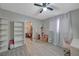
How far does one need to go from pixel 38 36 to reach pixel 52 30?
0.32 m

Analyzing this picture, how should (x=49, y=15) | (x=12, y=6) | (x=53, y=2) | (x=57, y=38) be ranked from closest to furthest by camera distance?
1. (x=53, y=2)
2. (x=12, y=6)
3. (x=49, y=15)
4. (x=57, y=38)

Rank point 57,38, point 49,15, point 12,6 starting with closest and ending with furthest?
point 12,6 < point 49,15 < point 57,38

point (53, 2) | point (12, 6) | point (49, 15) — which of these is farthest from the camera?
point (49, 15)

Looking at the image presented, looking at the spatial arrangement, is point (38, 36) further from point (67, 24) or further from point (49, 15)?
point (67, 24)

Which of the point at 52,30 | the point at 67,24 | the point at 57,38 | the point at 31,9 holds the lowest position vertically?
the point at 57,38

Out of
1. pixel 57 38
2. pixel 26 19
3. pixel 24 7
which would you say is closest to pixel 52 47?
pixel 57 38

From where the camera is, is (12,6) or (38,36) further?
(38,36)

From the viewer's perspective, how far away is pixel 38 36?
176 cm

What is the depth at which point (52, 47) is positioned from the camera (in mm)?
1710

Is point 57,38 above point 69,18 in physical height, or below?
below

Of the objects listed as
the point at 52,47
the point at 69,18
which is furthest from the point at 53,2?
the point at 52,47

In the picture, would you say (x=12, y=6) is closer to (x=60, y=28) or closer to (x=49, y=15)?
(x=49, y=15)

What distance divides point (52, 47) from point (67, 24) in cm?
55

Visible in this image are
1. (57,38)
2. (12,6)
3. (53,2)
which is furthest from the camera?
(57,38)
